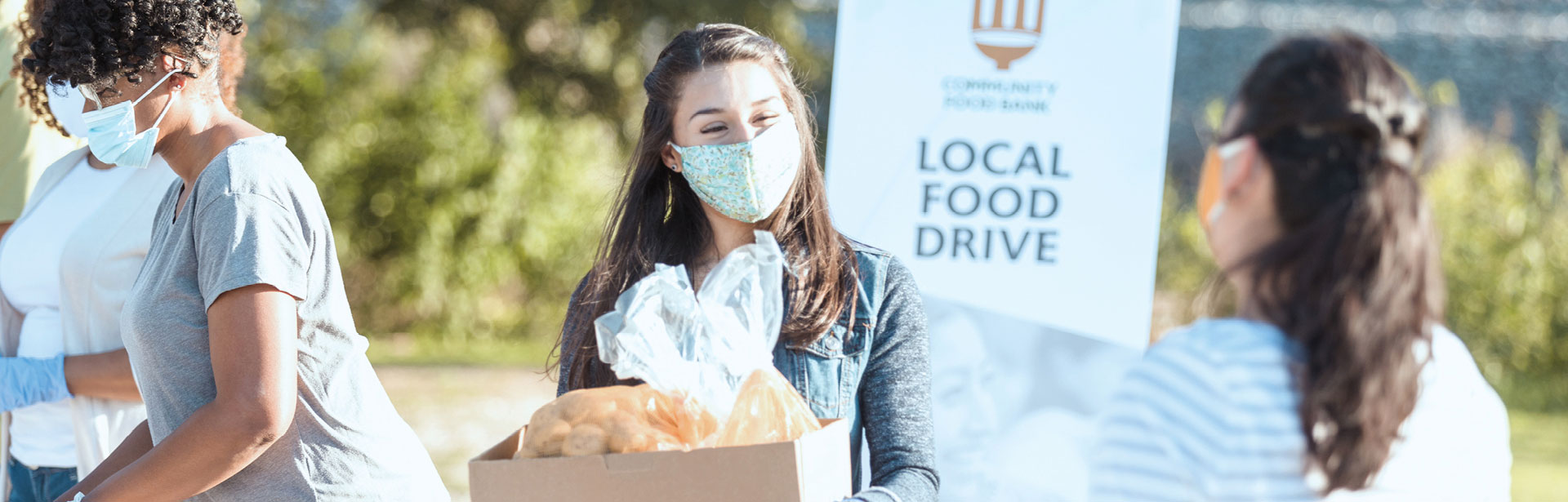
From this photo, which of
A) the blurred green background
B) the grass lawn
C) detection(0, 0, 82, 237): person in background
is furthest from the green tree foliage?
detection(0, 0, 82, 237): person in background

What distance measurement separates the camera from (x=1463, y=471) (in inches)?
49.5

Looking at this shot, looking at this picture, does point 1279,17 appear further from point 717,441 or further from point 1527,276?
point 717,441

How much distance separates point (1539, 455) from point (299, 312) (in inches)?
306

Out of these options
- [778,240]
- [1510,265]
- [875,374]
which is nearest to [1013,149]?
[778,240]

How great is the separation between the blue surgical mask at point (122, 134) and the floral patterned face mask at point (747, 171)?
2.65 feet

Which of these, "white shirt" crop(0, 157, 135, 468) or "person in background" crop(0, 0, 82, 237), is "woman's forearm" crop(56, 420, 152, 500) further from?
"person in background" crop(0, 0, 82, 237)

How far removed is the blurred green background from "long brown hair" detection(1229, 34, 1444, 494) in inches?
308

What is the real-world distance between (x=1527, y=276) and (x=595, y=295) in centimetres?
847

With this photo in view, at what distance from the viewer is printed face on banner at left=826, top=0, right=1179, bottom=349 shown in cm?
315

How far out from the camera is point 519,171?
9812 mm

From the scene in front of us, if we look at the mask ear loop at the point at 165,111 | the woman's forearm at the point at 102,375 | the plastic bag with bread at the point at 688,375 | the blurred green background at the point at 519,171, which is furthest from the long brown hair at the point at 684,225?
the blurred green background at the point at 519,171

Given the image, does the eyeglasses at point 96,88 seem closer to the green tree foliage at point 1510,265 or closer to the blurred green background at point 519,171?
the blurred green background at point 519,171

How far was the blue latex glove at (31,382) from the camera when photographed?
2.22 m

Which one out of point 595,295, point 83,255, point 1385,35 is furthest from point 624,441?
point 1385,35
